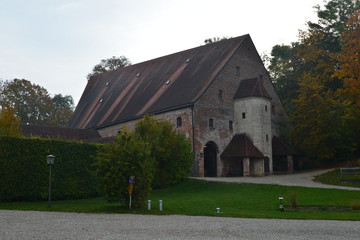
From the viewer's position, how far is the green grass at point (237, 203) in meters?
20.4

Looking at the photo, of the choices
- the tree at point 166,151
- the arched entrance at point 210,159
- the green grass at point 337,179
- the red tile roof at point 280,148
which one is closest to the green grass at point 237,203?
the tree at point 166,151

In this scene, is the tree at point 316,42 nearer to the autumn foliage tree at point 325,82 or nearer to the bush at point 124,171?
the autumn foliage tree at point 325,82

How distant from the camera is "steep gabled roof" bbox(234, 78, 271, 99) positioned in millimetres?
43719

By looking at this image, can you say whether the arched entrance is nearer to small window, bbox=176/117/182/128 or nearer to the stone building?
the stone building

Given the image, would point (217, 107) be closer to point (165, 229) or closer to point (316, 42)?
point (316, 42)

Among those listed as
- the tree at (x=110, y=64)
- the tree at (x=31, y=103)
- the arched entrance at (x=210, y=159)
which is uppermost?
the tree at (x=110, y=64)

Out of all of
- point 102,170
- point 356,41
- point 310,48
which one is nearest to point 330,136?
point 356,41

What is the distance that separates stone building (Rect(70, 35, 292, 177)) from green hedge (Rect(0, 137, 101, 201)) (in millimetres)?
12846

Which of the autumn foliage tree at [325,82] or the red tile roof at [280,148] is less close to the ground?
the autumn foliage tree at [325,82]

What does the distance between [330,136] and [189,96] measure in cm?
1411

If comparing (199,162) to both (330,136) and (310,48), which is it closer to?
(330,136)

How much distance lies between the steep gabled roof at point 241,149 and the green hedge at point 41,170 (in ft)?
50.8

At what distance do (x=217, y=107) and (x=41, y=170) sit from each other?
65.2ft

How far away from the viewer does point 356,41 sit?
33500 millimetres
